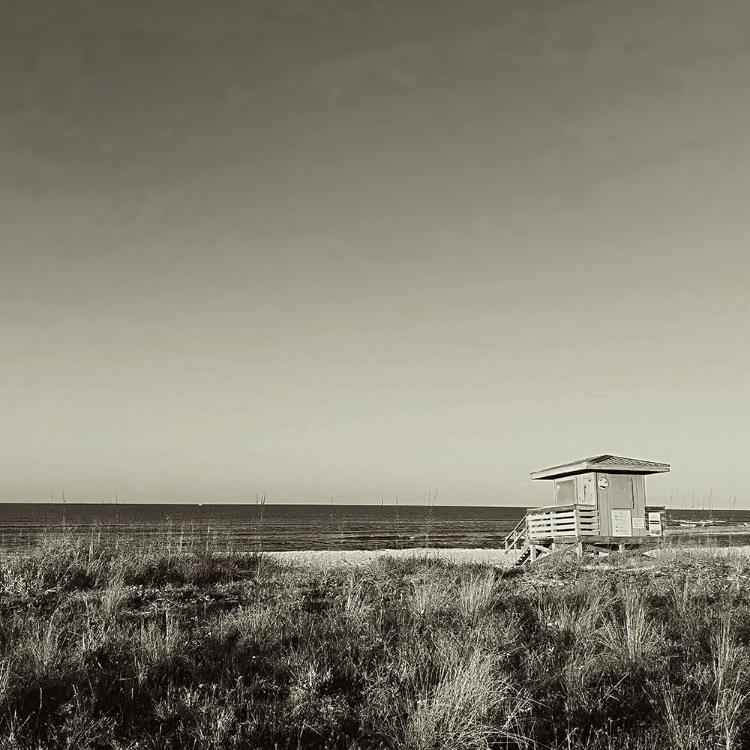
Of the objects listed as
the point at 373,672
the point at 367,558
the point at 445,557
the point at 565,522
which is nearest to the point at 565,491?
the point at 565,522

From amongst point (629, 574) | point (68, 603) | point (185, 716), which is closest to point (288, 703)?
point (185, 716)

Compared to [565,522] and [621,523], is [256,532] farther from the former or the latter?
[621,523]

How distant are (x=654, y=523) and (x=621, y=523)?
1884 mm

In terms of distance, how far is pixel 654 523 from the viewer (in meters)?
24.9

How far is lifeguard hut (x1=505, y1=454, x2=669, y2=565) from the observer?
23.7m

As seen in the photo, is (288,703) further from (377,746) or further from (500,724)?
(500,724)

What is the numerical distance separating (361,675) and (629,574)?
10.9 metres

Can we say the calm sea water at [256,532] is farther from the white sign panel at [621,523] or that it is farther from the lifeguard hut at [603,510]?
the white sign panel at [621,523]

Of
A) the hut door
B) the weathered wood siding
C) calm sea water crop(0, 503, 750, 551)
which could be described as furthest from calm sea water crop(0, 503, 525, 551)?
the weathered wood siding

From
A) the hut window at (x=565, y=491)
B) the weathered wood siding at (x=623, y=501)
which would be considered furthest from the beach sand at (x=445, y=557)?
the hut window at (x=565, y=491)

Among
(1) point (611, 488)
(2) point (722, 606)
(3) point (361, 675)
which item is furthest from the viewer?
(1) point (611, 488)

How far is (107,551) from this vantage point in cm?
1430

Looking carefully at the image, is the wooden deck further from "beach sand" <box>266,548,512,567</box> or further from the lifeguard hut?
"beach sand" <box>266,548,512,567</box>

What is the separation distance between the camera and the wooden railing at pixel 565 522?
23625 millimetres
